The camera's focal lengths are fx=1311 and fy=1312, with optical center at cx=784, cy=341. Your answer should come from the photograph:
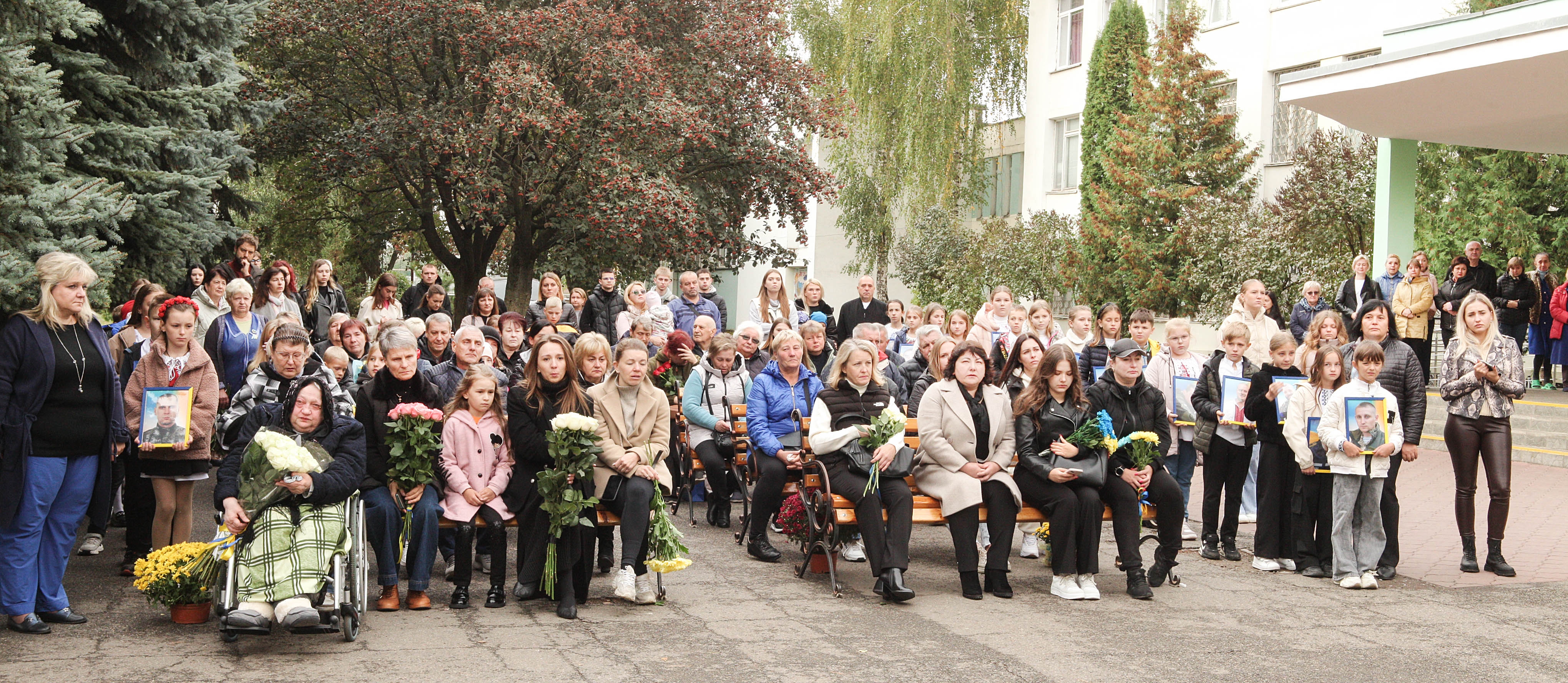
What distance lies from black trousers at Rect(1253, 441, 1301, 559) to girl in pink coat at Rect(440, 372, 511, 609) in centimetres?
502

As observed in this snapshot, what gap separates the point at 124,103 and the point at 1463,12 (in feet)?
64.5

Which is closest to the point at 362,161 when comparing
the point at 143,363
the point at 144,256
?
the point at 144,256

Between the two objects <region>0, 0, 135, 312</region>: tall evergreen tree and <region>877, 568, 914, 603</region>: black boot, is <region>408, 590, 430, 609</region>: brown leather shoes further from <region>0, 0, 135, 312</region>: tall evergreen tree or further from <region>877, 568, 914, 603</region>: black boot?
<region>0, 0, 135, 312</region>: tall evergreen tree

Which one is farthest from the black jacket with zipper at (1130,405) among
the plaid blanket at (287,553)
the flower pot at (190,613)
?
the flower pot at (190,613)

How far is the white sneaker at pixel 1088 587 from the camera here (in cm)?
778

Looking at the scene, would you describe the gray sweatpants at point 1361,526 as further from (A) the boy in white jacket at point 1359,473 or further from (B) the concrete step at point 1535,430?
(B) the concrete step at point 1535,430

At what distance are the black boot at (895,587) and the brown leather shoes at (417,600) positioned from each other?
2.58 meters

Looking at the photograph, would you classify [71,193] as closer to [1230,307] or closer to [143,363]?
[143,363]

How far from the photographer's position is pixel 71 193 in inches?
326

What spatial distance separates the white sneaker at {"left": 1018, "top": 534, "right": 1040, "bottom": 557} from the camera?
9.31m

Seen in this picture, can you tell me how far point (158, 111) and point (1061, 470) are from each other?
318 inches

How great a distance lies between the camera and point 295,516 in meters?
6.45

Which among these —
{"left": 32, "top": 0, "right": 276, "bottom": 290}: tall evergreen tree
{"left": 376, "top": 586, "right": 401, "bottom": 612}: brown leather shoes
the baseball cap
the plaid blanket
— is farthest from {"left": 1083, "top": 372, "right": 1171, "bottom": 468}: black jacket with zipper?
{"left": 32, "top": 0, "right": 276, "bottom": 290}: tall evergreen tree

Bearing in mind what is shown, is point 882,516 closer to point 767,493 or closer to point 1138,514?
point 767,493
